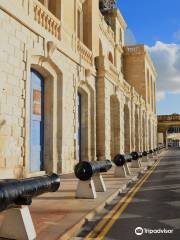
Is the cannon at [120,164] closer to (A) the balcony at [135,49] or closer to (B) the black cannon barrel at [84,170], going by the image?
(B) the black cannon barrel at [84,170]

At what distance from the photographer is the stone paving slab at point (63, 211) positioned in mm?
6185

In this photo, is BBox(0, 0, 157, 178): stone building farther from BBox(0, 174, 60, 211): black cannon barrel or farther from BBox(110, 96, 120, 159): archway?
BBox(0, 174, 60, 211): black cannon barrel

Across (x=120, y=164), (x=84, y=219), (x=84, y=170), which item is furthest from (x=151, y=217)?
(x=120, y=164)

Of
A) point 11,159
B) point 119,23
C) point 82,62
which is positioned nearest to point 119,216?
point 11,159

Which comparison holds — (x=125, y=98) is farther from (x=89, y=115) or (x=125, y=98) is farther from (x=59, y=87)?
(x=59, y=87)

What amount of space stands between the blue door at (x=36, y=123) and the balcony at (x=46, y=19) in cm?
213

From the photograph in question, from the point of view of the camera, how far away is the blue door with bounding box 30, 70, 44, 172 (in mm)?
15234

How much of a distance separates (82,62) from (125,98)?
12995mm

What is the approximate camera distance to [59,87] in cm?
1708

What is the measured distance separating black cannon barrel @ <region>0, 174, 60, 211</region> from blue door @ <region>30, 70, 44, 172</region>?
8.89 meters

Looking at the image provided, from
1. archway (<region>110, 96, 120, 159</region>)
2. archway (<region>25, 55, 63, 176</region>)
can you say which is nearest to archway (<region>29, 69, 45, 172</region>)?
archway (<region>25, 55, 63, 176</region>)

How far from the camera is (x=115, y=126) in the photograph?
28.2m

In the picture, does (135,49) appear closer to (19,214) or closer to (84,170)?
(84,170)

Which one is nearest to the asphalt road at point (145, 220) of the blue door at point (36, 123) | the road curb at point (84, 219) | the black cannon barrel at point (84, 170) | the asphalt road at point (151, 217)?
the asphalt road at point (151, 217)
